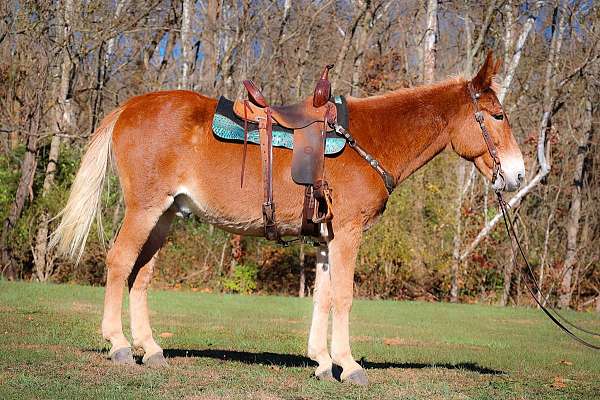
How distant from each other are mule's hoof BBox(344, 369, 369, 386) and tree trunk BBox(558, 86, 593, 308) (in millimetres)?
16710

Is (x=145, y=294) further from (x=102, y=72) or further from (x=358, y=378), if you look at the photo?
(x=102, y=72)

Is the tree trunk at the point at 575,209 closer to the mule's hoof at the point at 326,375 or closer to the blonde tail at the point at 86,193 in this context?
the mule's hoof at the point at 326,375

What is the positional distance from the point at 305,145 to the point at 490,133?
6.13 feet

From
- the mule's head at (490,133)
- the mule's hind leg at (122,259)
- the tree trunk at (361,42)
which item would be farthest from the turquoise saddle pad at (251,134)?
the tree trunk at (361,42)

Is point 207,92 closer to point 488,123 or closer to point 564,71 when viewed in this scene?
point 564,71

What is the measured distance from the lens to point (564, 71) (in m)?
23.2

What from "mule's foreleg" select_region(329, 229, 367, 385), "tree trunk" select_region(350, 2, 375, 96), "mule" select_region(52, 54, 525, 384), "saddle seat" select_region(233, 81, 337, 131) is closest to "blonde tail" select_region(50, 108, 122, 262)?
"mule" select_region(52, 54, 525, 384)

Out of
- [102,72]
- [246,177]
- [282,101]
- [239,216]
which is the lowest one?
[239,216]

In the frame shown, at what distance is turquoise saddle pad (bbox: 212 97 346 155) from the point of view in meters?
6.97

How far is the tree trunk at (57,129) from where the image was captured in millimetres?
20031

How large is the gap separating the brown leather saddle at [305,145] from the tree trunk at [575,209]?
16695 millimetres

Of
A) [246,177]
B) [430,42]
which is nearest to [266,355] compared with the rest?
[246,177]

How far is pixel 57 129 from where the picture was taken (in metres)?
20.9

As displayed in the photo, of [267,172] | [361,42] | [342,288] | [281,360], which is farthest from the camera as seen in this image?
[361,42]
